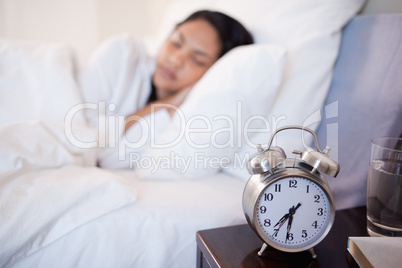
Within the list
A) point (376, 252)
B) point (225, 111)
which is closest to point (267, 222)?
point (376, 252)

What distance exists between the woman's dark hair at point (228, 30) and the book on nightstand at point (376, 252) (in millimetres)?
864

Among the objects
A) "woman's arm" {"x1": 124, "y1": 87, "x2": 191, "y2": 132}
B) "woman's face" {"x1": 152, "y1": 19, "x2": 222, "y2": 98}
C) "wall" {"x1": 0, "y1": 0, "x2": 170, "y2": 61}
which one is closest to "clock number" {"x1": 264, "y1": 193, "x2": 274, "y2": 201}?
"woman's arm" {"x1": 124, "y1": 87, "x2": 191, "y2": 132}

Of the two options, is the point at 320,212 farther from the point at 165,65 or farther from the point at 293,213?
the point at 165,65

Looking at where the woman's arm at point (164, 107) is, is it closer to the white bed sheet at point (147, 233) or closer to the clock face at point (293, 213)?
the white bed sheet at point (147, 233)

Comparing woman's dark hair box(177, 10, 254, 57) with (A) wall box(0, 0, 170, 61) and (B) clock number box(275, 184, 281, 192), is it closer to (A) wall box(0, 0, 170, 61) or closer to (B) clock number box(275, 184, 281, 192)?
(B) clock number box(275, 184, 281, 192)

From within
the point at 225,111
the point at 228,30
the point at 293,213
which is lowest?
the point at 293,213

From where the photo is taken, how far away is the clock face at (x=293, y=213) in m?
0.60

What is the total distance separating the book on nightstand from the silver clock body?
59 millimetres

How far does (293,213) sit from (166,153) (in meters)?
0.46

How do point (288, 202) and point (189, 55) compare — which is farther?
point (189, 55)

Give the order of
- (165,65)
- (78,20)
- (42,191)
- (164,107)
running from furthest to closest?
(78,20), (165,65), (164,107), (42,191)

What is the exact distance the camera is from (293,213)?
61 centimetres

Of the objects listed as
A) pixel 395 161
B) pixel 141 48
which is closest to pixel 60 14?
pixel 141 48

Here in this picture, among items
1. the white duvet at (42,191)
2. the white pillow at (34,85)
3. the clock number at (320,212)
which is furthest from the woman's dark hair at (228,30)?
the clock number at (320,212)
